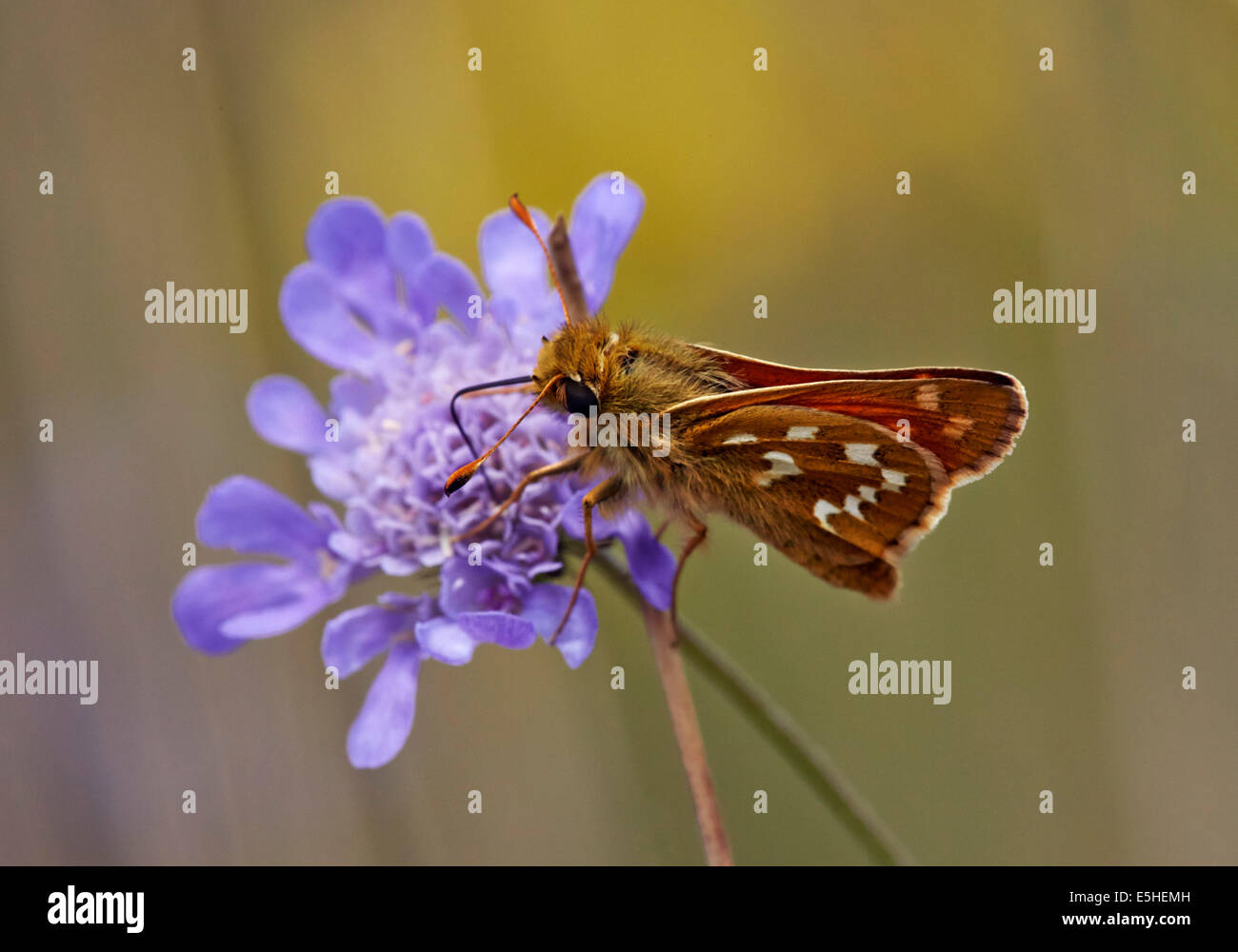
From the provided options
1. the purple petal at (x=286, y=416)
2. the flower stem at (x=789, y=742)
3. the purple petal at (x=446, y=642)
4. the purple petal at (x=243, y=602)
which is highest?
the purple petal at (x=286, y=416)

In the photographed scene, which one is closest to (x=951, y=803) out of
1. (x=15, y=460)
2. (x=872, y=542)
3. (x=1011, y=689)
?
(x=1011, y=689)

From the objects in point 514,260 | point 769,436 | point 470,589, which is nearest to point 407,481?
point 470,589

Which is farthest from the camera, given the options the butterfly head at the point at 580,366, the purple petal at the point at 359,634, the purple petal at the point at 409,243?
the purple petal at the point at 409,243

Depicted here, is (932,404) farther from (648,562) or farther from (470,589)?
(470,589)

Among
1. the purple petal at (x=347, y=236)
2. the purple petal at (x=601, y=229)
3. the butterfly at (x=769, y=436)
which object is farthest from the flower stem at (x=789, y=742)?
the purple petal at (x=347, y=236)

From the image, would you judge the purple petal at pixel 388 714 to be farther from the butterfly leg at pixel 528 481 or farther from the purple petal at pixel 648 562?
the purple petal at pixel 648 562

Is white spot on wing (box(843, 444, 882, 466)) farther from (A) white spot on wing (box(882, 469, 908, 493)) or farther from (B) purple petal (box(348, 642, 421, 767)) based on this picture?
(B) purple petal (box(348, 642, 421, 767))

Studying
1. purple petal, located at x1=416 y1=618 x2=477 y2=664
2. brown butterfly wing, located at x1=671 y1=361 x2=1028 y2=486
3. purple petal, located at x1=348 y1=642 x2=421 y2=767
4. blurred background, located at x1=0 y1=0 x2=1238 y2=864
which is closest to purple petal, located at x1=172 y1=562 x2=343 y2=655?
purple petal, located at x1=348 y1=642 x2=421 y2=767

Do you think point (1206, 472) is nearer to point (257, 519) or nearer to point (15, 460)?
point (257, 519)
